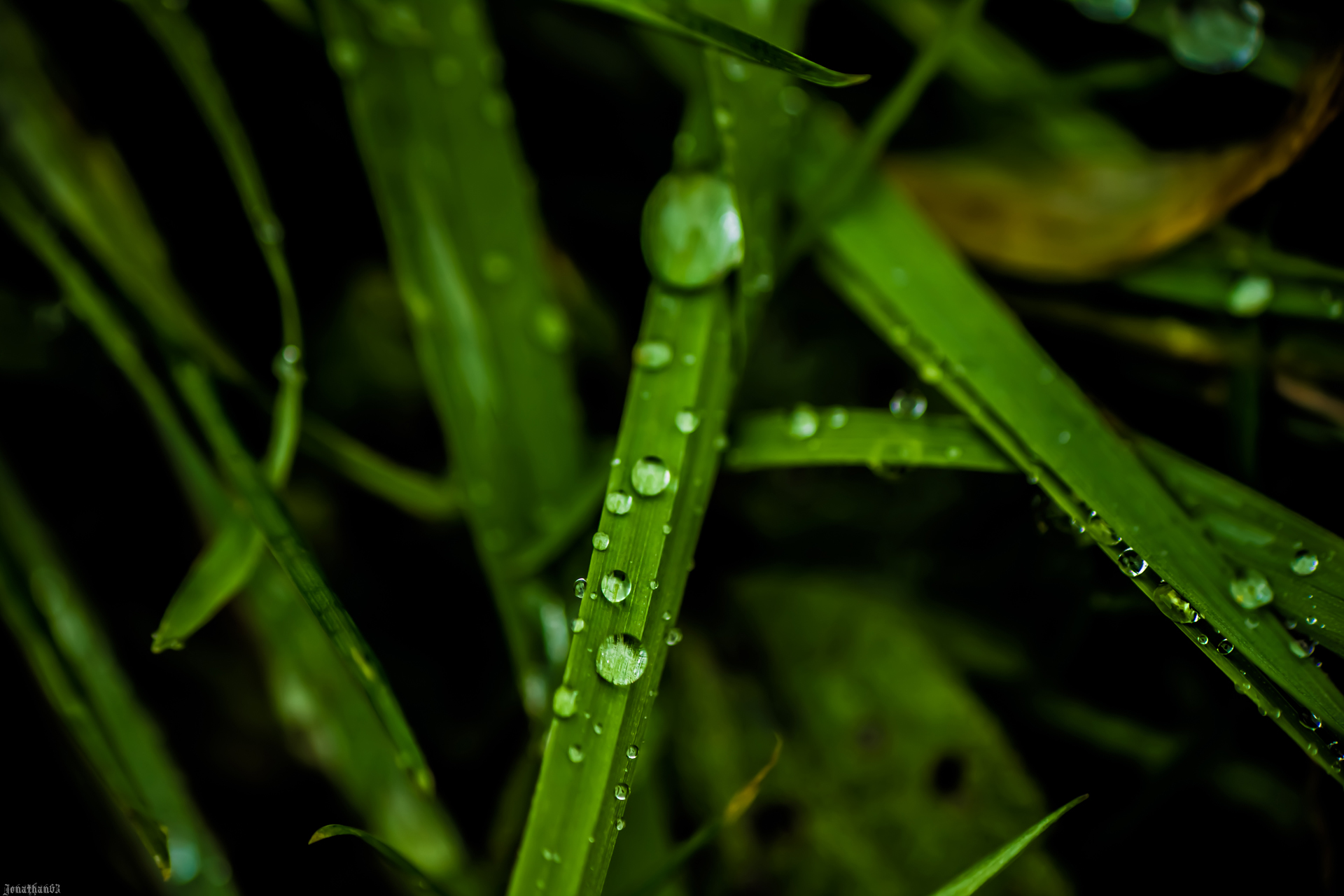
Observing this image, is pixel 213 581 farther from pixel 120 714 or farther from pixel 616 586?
pixel 616 586

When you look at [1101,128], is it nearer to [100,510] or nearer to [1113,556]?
[1113,556]

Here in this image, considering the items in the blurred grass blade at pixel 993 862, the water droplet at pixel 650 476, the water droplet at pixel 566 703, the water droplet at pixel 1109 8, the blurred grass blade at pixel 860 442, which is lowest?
the blurred grass blade at pixel 993 862

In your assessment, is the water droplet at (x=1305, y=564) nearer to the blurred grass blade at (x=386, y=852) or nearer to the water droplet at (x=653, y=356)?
the water droplet at (x=653, y=356)

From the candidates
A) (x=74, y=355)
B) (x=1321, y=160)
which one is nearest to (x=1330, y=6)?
(x=1321, y=160)

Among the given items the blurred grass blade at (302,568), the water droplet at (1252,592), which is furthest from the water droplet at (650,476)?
the water droplet at (1252,592)

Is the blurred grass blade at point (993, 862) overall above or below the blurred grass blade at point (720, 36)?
below

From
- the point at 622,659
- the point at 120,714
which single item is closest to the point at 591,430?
the point at 622,659

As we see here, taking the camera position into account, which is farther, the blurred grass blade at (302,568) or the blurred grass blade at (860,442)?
the blurred grass blade at (860,442)
